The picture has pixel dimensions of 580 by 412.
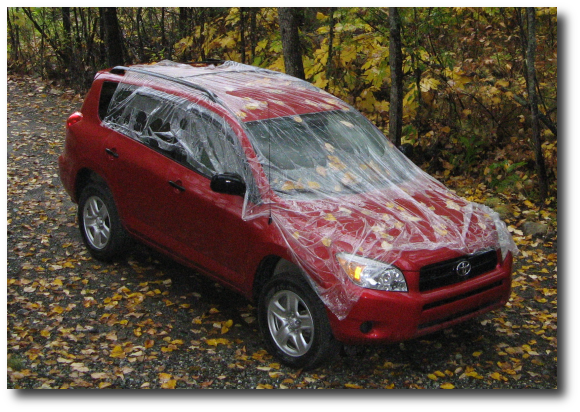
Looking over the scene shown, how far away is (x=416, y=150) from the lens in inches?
364

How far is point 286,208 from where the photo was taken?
15.0 feet

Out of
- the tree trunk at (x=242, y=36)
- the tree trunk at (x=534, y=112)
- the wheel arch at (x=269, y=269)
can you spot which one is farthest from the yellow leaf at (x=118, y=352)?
the tree trunk at (x=242, y=36)

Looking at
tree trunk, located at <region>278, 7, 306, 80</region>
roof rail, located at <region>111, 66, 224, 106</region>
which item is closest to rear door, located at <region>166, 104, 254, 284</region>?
roof rail, located at <region>111, 66, 224, 106</region>

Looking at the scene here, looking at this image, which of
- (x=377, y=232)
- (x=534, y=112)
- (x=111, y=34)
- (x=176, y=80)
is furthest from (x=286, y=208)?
(x=111, y=34)

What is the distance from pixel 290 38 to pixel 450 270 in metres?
5.35

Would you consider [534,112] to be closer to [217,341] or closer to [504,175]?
[504,175]

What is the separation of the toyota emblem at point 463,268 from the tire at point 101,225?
3162 mm

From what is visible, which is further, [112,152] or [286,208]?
[112,152]

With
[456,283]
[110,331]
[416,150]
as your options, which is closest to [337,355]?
[456,283]

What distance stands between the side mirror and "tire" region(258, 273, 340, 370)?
70 cm

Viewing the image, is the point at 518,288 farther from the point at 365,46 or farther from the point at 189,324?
the point at 365,46

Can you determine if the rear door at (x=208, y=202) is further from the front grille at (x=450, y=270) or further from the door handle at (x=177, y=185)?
the front grille at (x=450, y=270)

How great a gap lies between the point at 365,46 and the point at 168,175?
5.03 meters

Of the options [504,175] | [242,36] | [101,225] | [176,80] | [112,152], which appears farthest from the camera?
[242,36]
